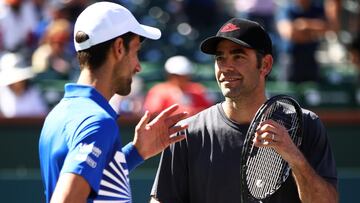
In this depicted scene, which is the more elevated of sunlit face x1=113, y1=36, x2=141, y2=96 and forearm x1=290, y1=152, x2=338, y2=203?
sunlit face x1=113, y1=36, x2=141, y2=96

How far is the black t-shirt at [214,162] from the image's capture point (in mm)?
4320

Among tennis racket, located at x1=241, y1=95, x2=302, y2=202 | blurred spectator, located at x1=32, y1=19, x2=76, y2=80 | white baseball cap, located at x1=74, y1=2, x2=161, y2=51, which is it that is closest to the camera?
white baseball cap, located at x1=74, y1=2, x2=161, y2=51

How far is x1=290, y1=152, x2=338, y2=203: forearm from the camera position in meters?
4.08

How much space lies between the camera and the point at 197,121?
4.56m

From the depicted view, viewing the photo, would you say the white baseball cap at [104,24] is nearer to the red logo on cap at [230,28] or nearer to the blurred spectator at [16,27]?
the red logo on cap at [230,28]

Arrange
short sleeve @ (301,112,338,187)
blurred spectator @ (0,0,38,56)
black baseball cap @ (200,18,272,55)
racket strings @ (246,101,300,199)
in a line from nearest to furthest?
racket strings @ (246,101,300,199) → short sleeve @ (301,112,338,187) → black baseball cap @ (200,18,272,55) → blurred spectator @ (0,0,38,56)

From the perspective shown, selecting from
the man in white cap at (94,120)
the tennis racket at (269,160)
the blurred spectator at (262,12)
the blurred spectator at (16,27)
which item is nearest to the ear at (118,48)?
the man in white cap at (94,120)

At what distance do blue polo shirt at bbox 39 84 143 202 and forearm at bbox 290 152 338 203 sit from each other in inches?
34.6

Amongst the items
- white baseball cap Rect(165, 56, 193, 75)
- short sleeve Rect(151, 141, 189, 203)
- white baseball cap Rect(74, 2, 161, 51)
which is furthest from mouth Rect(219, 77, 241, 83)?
white baseball cap Rect(165, 56, 193, 75)

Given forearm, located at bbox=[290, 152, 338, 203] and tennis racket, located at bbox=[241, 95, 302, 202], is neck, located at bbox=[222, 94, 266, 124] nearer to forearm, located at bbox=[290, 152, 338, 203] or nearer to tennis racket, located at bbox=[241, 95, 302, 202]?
tennis racket, located at bbox=[241, 95, 302, 202]

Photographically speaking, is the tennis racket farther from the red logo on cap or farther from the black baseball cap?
the red logo on cap

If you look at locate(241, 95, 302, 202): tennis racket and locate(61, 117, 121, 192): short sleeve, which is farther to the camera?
locate(241, 95, 302, 202): tennis racket

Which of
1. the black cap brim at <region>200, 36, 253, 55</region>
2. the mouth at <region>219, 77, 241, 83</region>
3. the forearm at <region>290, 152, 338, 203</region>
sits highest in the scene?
the black cap brim at <region>200, 36, 253, 55</region>

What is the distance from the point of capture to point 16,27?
40.2ft
